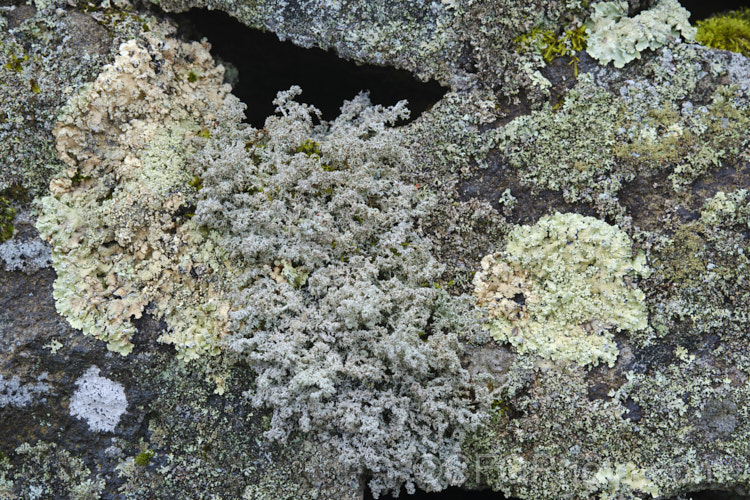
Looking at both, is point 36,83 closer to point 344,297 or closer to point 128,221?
point 128,221

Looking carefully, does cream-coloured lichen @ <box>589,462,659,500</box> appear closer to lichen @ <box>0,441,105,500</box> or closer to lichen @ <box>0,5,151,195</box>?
lichen @ <box>0,441,105,500</box>

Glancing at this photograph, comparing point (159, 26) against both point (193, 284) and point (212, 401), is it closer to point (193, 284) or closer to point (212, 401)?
point (193, 284)

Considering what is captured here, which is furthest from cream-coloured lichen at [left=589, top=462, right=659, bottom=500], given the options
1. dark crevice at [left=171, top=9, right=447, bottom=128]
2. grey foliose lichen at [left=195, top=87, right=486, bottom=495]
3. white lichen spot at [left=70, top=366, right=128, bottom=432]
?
white lichen spot at [left=70, top=366, right=128, bottom=432]

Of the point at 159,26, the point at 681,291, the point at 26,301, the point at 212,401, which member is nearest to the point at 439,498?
the point at 212,401

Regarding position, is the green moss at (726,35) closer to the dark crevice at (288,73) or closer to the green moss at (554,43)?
the green moss at (554,43)

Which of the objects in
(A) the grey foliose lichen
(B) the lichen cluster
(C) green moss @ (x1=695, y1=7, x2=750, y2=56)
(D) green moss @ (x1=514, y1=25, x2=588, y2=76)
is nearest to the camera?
(A) the grey foliose lichen

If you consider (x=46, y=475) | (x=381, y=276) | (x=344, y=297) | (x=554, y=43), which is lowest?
(x=46, y=475)

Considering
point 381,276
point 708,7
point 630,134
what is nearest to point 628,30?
point 630,134
